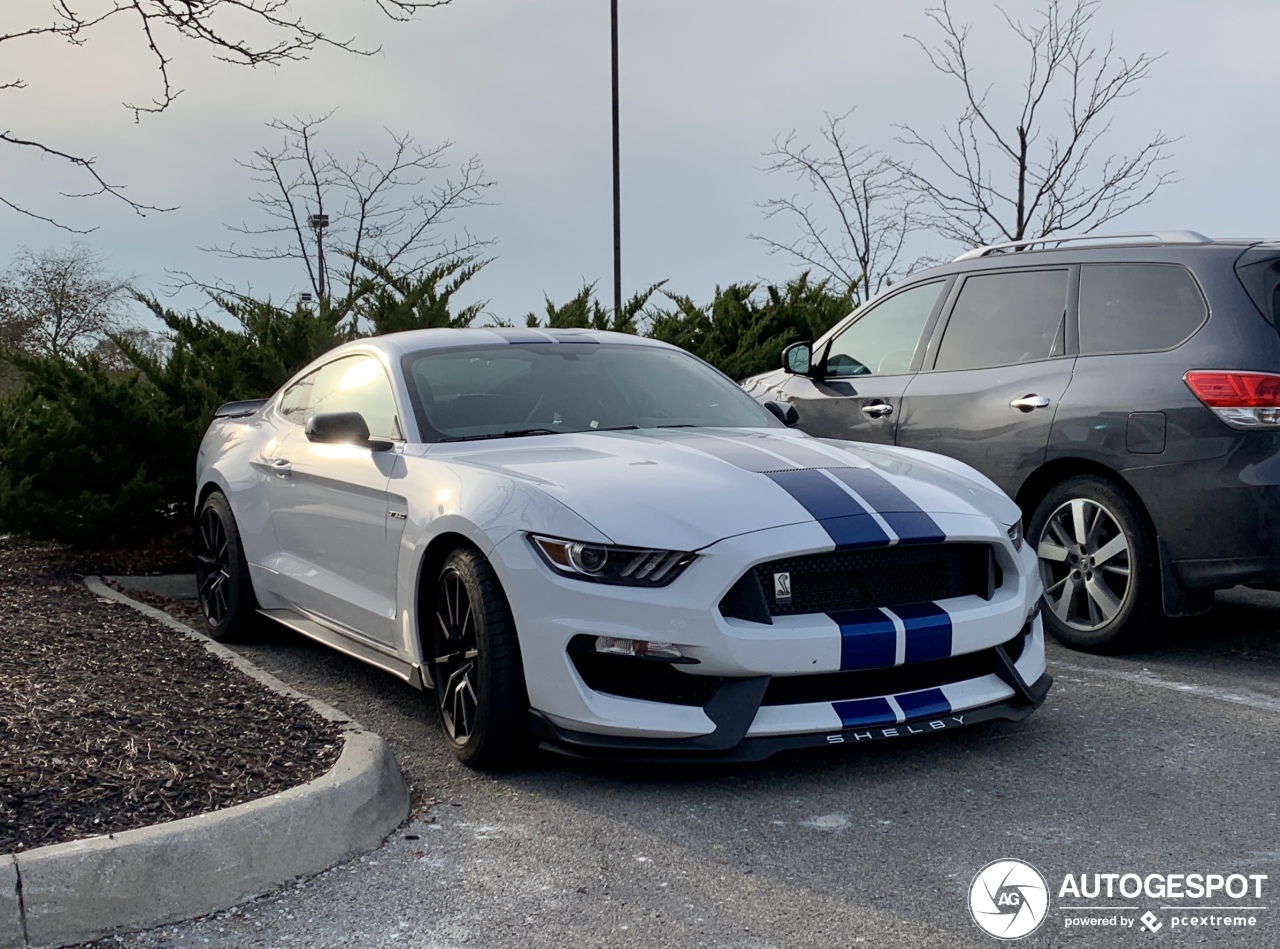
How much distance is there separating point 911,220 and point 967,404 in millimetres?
14850

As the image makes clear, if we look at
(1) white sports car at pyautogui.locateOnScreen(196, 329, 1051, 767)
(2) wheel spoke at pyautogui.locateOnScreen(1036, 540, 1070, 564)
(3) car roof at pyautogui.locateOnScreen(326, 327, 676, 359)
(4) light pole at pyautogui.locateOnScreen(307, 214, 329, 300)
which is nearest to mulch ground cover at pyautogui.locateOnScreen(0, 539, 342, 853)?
(1) white sports car at pyautogui.locateOnScreen(196, 329, 1051, 767)

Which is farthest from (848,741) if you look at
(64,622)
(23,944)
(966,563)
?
(64,622)

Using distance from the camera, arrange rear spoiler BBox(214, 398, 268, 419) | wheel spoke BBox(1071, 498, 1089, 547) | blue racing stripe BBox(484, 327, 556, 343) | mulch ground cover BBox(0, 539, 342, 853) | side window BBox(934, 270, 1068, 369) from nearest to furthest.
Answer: mulch ground cover BBox(0, 539, 342, 853) → blue racing stripe BBox(484, 327, 556, 343) → wheel spoke BBox(1071, 498, 1089, 547) → side window BBox(934, 270, 1068, 369) → rear spoiler BBox(214, 398, 268, 419)

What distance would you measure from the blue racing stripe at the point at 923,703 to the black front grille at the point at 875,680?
3 centimetres

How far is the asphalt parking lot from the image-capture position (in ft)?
11.0

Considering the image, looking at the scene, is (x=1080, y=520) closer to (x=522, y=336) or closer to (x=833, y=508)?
(x=833, y=508)

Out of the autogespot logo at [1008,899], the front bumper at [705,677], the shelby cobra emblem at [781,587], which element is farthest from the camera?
the shelby cobra emblem at [781,587]

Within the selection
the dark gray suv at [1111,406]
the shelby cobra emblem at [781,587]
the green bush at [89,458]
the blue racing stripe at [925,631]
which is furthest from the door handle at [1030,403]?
the green bush at [89,458]

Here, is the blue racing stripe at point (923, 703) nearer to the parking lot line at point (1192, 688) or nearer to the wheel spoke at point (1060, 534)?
the parking lot line at point (1192, 688)

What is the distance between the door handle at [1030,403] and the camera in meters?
6.50

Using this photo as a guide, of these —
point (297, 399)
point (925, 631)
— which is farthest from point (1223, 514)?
point (297, 399)

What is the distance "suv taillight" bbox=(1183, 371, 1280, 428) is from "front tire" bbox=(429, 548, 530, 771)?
3203mm

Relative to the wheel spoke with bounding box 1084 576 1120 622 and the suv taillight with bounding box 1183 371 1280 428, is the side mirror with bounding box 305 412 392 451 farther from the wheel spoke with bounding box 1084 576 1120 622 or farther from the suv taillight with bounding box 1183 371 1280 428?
the suv taillight with bounding box 1183 371 1280 428

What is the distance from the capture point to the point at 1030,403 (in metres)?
6.56
